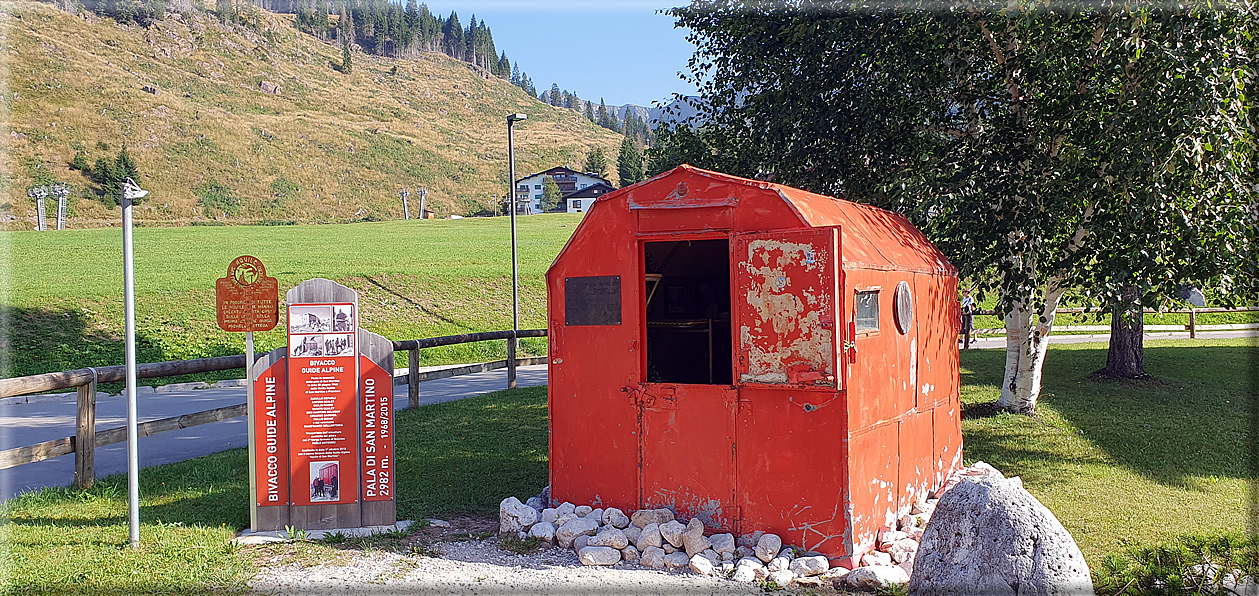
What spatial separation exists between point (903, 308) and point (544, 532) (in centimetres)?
329

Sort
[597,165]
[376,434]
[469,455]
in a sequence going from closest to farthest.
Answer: [376,434] → [469,455] → [597,165]

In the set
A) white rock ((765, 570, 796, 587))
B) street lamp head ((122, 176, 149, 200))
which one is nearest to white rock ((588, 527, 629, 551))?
white rock ((765, 570, 796, 587))

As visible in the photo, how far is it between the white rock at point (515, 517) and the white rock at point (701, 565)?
1344 mm

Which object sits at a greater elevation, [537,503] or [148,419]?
[148,419]

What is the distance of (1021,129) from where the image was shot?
1009 centimetres

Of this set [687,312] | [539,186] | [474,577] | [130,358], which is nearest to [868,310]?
[474,577]

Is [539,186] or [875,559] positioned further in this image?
[539,186]

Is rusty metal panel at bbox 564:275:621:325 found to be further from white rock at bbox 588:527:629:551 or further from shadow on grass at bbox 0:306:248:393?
shadow on grass at bbox 0:306:248:393

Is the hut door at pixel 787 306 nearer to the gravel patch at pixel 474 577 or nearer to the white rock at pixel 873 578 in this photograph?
the white rock at pixel 873 578

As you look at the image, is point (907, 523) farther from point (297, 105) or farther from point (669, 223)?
point (297, 105)

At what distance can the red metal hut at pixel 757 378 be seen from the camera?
598 cm

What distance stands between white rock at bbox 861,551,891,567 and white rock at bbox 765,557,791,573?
560 mm

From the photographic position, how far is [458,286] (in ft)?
93.7

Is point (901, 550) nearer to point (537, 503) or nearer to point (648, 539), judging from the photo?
point (648, 539)
